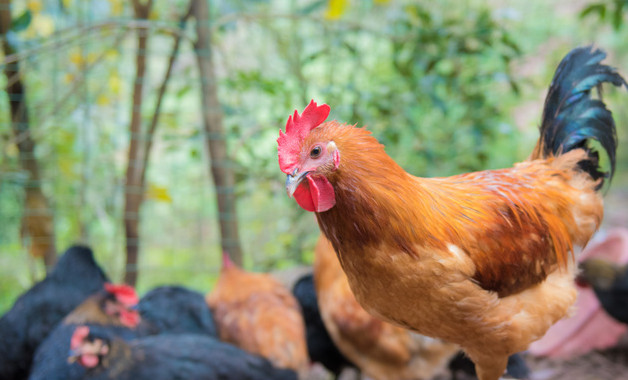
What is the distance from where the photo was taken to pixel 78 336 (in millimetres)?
2547

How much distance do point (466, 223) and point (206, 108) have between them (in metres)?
2.77

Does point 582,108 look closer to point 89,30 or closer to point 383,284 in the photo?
point 383,284

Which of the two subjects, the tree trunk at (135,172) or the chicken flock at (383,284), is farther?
the tree trunk at (135,172)

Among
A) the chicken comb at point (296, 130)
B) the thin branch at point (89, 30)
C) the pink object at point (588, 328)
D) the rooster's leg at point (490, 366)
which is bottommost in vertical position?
the pink object at point (588, 328)

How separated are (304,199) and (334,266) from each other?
167 centimetres

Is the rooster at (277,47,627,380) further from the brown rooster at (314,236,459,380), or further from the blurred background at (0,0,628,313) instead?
the blurred background at (0,0,628,313)

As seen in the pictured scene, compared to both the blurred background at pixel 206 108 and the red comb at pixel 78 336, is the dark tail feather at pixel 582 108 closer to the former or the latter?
the blurred background at pixel 206 108

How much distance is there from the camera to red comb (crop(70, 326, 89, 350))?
252cm

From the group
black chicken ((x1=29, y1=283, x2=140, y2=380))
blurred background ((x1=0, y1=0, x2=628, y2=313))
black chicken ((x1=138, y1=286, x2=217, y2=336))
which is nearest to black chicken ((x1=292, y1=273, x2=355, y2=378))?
black chicken ((x1=138, y1=286, x2=217, y2=336))

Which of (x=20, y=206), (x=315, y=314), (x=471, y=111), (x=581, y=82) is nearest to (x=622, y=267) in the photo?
(x=471, y=111)

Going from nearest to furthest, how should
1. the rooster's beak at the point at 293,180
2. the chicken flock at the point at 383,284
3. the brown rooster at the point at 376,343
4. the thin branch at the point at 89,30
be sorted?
the rooster's beak at the point at 293,180
the chicken flock at the point at 383,284
the brown rooster at the point at 376,343
the thin branch at the point at 89,30

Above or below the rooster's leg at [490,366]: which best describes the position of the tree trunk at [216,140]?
above

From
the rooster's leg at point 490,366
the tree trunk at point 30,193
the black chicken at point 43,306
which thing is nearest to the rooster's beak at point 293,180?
the rooster's leg at point 490,366

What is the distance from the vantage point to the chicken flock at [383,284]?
1571 millimetres
